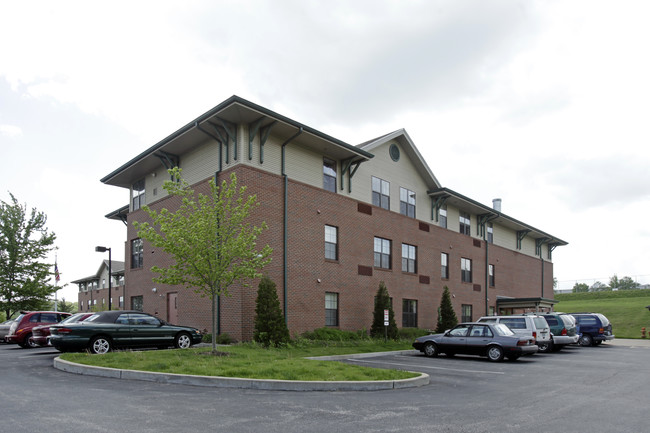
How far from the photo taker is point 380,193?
29.5 meters

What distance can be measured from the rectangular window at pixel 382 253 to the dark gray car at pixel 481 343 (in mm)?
8333

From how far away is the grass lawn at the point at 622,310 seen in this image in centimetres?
4808

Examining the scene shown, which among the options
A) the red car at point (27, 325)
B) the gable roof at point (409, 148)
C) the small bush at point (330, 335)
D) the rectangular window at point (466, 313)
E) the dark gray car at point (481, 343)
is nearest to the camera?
the dark gray car at point (481, 343)

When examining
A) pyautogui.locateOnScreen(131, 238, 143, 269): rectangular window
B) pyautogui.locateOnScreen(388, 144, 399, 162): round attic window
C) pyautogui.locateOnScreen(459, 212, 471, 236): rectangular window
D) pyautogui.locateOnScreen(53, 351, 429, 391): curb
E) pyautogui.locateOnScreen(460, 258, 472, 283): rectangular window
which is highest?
pyautogui.locateOnScreen(388, 144, 399, 162): round attic window

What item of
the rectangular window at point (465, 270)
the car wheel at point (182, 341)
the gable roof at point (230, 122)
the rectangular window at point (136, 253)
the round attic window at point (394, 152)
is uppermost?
the round attic window at point (394, 152)

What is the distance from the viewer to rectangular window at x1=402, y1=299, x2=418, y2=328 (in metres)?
30.2

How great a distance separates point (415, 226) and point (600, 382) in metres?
18.6

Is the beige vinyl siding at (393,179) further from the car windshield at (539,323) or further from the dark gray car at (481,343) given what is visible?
the car windshield at (539,323)

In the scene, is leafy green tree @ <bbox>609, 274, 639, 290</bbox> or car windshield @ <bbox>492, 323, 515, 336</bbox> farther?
leafy green tree @ <bbox>609, 274, 639, 290</bbox>

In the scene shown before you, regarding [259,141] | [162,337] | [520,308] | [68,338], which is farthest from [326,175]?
[520,308]

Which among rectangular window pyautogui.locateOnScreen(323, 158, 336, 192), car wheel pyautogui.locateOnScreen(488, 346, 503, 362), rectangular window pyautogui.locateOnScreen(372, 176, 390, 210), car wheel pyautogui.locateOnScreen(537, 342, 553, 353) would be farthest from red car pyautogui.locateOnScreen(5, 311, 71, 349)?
car wheel pyautogui.locateOnScreen(537, 342, 553, 353)

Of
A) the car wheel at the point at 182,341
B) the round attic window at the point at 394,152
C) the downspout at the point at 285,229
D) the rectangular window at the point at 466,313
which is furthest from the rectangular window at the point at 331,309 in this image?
the rectangular window at the point at 466,313

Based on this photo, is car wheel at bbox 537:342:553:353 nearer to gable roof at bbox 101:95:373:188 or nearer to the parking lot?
the parking lot

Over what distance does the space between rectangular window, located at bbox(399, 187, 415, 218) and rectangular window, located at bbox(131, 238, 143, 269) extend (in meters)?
14.9
